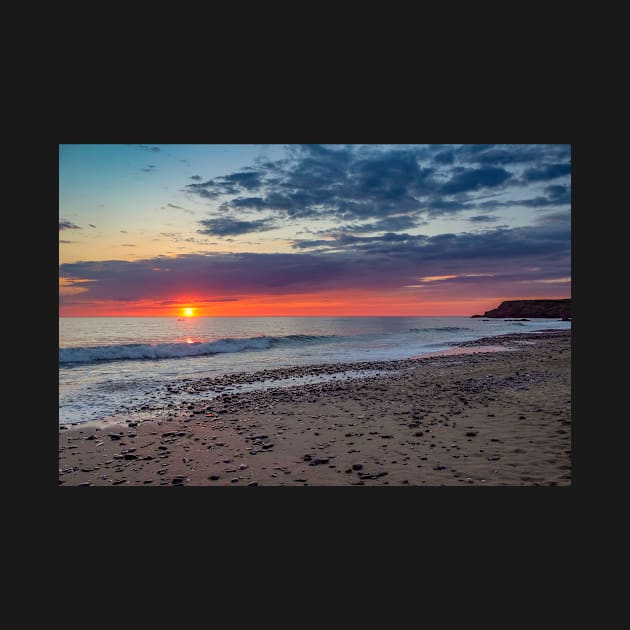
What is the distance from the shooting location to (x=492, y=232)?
8.09 m

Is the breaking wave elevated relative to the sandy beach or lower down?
elevated

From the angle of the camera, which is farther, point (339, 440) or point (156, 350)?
point (156, 350)

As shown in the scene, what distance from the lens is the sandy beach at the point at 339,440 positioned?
5043mm

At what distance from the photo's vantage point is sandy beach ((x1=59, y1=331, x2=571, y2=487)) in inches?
199

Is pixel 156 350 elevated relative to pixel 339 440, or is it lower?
elevated

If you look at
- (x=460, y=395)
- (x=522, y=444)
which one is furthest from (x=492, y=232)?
(x=522, y=444)

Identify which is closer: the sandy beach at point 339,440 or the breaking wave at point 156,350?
the sandy beach at point 339,440

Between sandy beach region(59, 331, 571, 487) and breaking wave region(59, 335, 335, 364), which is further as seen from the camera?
breaking wave region(59, 335, 335, 364)

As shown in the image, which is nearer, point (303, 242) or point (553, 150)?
point (553, 150)

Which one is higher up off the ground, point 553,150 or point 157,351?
point 553,150

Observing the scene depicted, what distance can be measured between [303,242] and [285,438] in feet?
14.3

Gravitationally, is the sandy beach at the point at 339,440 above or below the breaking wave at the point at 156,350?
below

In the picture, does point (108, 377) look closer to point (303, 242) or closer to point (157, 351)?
point (157, 351)

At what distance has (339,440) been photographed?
20.2 ft
